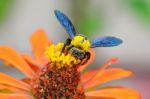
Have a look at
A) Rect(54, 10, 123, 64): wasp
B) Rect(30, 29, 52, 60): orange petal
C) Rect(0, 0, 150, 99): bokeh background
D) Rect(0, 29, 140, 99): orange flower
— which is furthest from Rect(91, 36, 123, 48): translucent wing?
Rect(0, 0, 150, 99): bokeh background

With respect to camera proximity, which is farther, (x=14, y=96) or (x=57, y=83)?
(x=57, y=83)

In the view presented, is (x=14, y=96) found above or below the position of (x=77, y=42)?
below

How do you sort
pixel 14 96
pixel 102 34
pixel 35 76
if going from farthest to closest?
pixel 102 34 < pixel 35 76 < pixel 14 96

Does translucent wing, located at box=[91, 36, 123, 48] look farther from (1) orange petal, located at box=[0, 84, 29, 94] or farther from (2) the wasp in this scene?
(1) orange petal, located at box=[0, 84, 29, 94]

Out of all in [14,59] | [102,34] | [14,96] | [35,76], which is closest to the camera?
[14,96]

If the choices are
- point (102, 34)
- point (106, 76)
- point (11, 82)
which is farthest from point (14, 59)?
point (102, 34)

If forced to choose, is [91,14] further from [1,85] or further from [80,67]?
[1,85]

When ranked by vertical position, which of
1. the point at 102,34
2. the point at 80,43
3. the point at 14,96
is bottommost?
the point at 14,96

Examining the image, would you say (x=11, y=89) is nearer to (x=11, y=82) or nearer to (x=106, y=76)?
(x=11, y=82)
